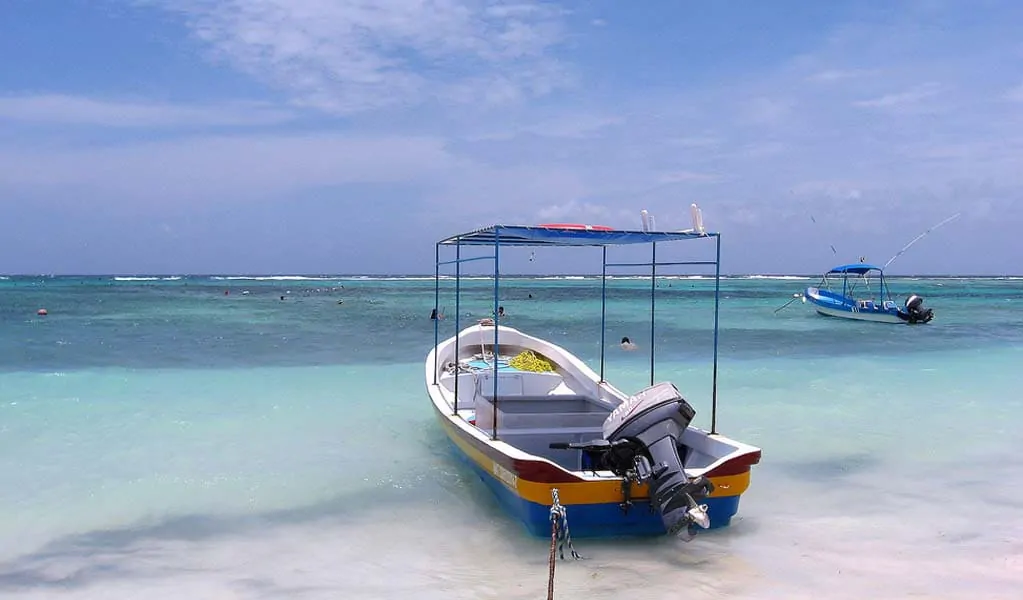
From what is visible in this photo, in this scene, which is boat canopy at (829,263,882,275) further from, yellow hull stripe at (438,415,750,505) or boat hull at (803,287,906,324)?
yellow hull stripe at (438,415,750,505)

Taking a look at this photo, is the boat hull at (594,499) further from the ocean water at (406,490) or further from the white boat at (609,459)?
the ocean water at (406,490)

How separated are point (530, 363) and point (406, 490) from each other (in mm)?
3554

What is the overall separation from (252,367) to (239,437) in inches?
249

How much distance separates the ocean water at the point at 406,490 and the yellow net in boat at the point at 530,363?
4.75ft

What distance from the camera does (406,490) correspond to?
7277 millimetres

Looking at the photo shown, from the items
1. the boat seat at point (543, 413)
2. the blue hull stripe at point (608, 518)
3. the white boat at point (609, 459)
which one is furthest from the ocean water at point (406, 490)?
the boat seat at point (543, 413)

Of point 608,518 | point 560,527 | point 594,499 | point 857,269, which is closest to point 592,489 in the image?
point 594,499

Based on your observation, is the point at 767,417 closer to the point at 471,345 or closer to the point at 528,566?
the point at 471,345

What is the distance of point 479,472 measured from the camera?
270 inches

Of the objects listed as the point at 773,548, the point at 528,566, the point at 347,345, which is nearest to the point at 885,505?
the point at 773,548

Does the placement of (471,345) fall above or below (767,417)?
above

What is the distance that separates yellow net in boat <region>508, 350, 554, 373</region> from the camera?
34.0 feet

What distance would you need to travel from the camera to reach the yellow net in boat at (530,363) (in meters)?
10.4

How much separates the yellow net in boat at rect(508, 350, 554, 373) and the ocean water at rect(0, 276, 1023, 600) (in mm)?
1449
